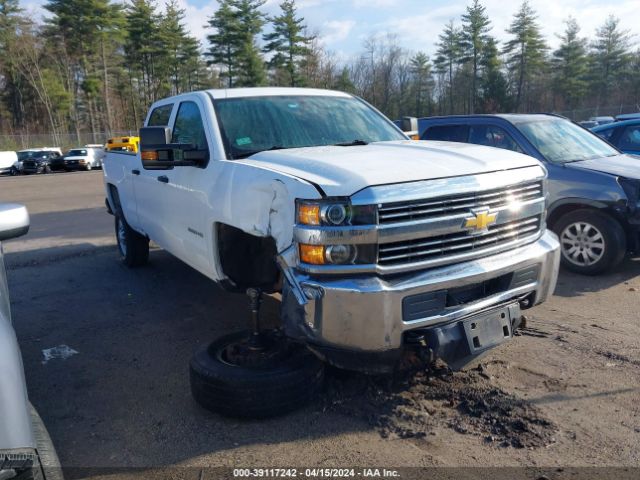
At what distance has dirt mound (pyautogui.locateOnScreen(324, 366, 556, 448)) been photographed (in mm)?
3305

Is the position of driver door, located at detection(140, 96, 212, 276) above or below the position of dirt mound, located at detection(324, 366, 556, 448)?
above

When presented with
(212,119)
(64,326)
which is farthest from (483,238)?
(64,326)

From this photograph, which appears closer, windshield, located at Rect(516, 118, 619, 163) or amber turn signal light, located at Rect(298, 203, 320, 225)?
amber turn signal light, located at Rect(298, 203, 320, 225)

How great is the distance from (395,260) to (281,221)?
0.71 metres

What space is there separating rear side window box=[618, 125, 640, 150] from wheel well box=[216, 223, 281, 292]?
24.4ft

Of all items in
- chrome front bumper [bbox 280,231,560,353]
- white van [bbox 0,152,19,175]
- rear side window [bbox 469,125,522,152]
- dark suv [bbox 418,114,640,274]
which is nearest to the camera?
chrome front bumper [bbox 280,231,560,353]

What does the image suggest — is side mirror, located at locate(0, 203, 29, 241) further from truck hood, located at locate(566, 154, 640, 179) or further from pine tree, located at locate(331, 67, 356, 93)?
pine tree, located at locate(331, 67, 356, 93)

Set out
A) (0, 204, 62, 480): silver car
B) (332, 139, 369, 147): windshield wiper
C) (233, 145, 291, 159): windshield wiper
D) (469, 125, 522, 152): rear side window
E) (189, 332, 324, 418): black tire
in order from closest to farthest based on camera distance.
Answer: (0, 204, 62, 480): silver car
(189, 332, 324, 418): black tire
(233, 145, 291, 159): windshield wiper
(332, 139, 369, 147): windshield wiper
(469, 125, 522, 152): rear side window

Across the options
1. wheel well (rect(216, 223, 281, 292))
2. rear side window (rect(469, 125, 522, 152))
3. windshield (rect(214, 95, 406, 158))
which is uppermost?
windshield (rect(214, 95, 406, 158))

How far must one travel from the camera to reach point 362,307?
306cm

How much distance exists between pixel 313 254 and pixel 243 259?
1264mm

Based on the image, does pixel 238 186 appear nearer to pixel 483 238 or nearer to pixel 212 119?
pixel 212 119

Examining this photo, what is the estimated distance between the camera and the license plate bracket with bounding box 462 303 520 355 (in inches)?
131

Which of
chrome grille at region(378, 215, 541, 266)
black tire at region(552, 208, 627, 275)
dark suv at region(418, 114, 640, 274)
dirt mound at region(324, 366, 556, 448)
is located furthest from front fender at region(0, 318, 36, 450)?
dark suv at region(418, 114, 640, 274)
